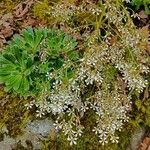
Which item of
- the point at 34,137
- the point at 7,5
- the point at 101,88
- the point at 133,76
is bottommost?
the point at 34,137

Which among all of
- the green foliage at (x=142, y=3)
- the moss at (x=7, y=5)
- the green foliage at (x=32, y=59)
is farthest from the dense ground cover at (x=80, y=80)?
the moss at (x=7, y=5)

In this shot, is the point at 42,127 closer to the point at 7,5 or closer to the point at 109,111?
the point at 109,111

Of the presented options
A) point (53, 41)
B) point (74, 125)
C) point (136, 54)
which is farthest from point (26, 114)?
point (136, 54)

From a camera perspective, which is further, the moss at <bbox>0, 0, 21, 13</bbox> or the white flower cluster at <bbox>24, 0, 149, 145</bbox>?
the moss at <bbox>0, 0, 21, 13</bbox>

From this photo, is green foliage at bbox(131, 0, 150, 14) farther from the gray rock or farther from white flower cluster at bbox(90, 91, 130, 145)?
the gray rock

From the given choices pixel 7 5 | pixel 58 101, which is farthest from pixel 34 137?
pixel 7 5

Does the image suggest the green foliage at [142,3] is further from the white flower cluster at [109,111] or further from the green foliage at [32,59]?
the white flower cluster at [109,111]

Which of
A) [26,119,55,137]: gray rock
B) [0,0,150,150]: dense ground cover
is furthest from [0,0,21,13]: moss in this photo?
[26,119,55,137]: gray rock
